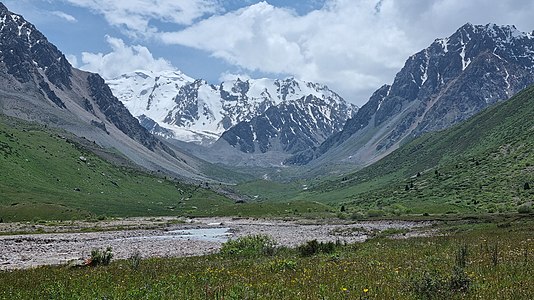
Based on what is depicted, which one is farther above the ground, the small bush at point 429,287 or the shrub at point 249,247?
the small bush at point 429,287

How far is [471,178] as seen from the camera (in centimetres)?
14725

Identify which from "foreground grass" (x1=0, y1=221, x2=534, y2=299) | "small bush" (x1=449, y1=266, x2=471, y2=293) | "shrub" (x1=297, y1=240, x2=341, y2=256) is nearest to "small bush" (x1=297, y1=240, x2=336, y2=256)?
"shrub" (x1=297, y1=240, x2=341, y2=256)

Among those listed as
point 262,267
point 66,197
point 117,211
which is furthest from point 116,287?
point 66,197

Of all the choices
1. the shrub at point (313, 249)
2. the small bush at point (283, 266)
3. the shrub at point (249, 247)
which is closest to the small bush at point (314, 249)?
the shrub at point (313, 249)

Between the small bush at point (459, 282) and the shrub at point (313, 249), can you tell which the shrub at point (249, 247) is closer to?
the shrub at point (313, 249)

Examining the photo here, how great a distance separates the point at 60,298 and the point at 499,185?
408 ft

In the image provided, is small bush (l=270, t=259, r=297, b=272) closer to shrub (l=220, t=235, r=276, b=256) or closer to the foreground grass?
the foreground grass

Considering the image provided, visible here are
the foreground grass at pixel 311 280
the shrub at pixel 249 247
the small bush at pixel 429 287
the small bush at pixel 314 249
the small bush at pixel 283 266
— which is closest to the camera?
the small bush at pixel 429 287

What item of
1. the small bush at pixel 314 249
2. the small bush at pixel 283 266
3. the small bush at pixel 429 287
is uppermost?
the small bush at pixel 429 287

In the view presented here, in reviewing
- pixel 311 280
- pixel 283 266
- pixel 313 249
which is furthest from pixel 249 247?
pixel 311 280

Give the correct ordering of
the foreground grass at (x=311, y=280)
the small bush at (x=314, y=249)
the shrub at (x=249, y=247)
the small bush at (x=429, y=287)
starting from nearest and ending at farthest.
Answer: the small bush at (x=429, y=287) < the foreground grass at (x=311, y=280) < the small bush at (x=314, y=249) < the shrub at (x=249, y=247)

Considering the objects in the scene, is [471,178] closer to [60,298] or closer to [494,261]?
[494,261]

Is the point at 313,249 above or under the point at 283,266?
under

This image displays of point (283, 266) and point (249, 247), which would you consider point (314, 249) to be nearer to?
point (249, 247)
